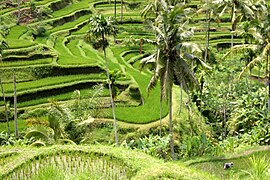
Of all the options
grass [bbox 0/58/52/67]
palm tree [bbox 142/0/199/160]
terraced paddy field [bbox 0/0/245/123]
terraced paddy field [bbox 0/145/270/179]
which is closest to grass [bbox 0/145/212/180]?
terraced paddy field [bbox 0/145/270/179]

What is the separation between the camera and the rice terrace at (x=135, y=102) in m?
8.15

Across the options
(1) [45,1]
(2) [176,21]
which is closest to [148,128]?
(2) [176,21]

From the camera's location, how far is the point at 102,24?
17.8 metres

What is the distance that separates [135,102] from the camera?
23812 millimetres

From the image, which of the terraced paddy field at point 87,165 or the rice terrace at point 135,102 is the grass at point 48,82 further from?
the terraced paddy field at point 87,165

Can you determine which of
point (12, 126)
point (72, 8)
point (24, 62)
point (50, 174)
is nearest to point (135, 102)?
point (12, 126)

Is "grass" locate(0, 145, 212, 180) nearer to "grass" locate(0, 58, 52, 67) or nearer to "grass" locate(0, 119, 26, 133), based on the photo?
"grass" locate(0, 119, 26, 133)

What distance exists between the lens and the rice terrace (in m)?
8.15

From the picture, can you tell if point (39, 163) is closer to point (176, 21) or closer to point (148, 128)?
point (176, 21)

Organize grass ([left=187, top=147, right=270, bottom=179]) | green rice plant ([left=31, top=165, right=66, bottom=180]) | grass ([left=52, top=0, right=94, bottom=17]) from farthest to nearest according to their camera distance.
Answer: grass ([left=52, top=0, right=94, bottom=17]) < grass ([left=187, top=147, right=270, bottom=179]) < green rice plant ([left=31, top=165, right=66, bottom=180])

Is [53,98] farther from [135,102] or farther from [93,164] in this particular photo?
[93,164]

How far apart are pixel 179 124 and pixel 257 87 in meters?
6.69

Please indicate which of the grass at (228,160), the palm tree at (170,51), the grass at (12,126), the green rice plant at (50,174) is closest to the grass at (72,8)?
the grass at (12,126)

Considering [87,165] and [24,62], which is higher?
[87,165]
